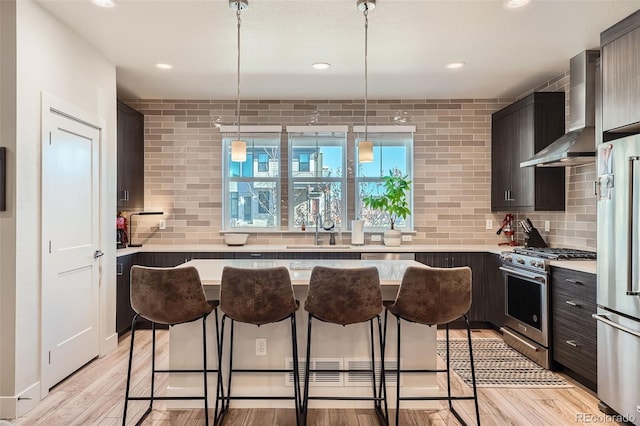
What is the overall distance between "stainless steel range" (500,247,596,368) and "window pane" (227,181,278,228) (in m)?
2.69

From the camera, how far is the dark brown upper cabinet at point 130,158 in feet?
14.1

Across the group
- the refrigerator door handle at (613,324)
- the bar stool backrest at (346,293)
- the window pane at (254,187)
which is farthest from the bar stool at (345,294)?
the window pane at (254,187)

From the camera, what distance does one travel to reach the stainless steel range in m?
3.34

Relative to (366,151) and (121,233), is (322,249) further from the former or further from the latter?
(121,233)

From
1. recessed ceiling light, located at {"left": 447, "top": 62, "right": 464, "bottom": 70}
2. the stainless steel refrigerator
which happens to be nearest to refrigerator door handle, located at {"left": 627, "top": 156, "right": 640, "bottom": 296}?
the stainless steel refrigerator

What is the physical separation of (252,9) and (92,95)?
168 centimetres

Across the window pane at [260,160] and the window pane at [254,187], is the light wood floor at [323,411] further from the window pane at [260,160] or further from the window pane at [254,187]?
the window pane at [260,160]

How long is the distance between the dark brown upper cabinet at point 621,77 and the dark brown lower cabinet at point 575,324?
3.45 ft

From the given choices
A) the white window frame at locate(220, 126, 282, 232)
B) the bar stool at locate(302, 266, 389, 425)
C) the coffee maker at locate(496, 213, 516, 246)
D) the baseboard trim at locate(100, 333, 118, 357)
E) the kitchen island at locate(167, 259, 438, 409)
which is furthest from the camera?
the white window frame at locate(220, 126, 282, 232)

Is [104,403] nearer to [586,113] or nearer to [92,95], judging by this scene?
[92,95]

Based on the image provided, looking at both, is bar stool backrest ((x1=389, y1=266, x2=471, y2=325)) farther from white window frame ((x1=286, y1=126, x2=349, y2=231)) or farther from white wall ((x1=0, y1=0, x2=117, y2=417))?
white window frame ((x1=286, y1=126, x2=349, y2=231))

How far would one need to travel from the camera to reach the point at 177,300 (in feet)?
7.32

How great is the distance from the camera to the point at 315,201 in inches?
199

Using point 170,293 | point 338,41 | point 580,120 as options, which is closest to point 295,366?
point 170,293
